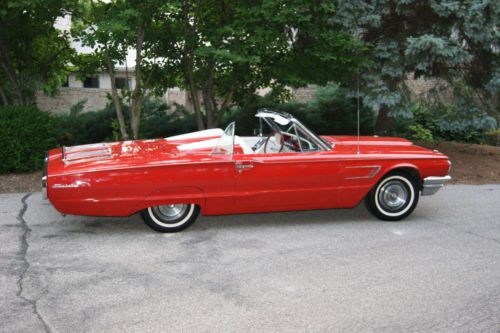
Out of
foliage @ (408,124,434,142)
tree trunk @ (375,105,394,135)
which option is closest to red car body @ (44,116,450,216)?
tree trunk @ (375,105,394,135)

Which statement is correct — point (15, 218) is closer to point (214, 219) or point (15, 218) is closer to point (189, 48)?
point (214, 219)

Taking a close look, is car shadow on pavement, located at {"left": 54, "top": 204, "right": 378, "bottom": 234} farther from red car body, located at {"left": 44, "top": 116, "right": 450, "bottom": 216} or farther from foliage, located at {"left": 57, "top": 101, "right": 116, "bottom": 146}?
foliage, located at {"left": 57, "top": 101, "right": 116, "bottom": 146}

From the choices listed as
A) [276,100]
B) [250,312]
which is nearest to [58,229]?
[250,312]

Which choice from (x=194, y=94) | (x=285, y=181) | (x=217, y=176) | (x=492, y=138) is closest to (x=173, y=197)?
(x=217, y=176)

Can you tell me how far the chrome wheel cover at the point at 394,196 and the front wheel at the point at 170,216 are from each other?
229 centimetres

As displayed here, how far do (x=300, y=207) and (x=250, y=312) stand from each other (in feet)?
7.89

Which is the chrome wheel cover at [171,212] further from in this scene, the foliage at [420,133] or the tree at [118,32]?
the foliage at [420,133]

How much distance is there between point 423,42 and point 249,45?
3048mm

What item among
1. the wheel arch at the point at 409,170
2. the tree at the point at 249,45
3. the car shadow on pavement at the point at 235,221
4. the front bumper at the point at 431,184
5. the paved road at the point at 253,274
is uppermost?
the tree at the point at 249,45

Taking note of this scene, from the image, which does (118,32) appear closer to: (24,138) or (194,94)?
(24,138)

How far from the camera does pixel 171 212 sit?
5984 mm

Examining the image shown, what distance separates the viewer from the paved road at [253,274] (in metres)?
3.86

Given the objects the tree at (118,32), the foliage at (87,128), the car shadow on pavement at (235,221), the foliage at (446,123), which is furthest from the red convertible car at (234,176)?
the foliage at (87,128)

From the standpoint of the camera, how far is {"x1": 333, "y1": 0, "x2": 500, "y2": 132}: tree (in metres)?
9.65
